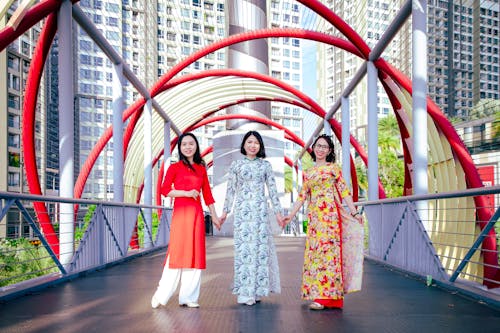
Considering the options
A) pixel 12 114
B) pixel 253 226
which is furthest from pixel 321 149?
pixel 12 114

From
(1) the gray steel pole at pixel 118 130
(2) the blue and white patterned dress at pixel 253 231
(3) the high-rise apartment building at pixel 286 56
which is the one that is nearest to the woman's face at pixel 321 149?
(2) the blue and white patterned dress at pixel 253 231

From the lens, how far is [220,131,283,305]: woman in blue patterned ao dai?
4.82 metres

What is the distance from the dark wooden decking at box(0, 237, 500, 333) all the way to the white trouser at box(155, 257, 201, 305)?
0.37ft

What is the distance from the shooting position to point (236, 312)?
173 inches

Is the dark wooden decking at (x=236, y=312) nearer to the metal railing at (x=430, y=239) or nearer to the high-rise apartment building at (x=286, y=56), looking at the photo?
the metal railing at (x=430, y=239)

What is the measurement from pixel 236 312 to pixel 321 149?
1.60m

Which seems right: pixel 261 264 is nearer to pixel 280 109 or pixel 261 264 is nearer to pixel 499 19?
pixel 499 19

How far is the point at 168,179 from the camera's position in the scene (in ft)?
16.0

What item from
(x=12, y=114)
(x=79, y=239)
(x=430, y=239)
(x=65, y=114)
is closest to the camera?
(x=430, y=239)

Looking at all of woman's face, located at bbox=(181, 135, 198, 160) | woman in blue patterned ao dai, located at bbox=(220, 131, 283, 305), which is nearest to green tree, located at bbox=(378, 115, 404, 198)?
woman in blue patterned ao dai, located at bbox=(220, 131, 283, 305)

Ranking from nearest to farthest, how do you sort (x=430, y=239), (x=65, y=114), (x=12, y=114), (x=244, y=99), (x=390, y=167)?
(x=430, y=239)
(x=65, y=114)
(x=244, y=99)
(x=390, y=167)
(x=12, y=114)

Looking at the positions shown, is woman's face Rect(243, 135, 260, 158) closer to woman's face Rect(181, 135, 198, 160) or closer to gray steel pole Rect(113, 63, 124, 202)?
woman's face Rect(181, 135, 198, 160)

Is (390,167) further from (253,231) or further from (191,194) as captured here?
(191,194)

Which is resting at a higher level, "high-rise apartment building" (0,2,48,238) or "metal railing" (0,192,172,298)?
"high-rise apartment building" (0,2,48,238)
